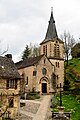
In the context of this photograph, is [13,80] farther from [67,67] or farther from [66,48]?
[66,48]

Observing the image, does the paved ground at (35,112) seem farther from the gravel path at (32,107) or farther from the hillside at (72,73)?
the hillside at (72,73)

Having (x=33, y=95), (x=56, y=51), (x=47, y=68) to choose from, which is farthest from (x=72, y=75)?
(x=33, y=95)

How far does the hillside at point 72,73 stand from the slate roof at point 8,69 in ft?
59.5

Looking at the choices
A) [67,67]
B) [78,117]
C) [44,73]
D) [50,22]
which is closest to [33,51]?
[67,67]

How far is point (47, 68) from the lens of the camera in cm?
5944

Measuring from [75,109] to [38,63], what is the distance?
23740 millimetres

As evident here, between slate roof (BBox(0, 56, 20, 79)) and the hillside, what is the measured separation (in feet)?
59.5

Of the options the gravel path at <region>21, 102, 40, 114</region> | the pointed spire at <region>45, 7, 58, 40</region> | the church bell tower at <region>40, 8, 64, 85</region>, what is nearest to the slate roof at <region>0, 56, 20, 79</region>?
the gravel path at <region>21, 102, 40, 114</region>

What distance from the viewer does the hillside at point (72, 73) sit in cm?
5969

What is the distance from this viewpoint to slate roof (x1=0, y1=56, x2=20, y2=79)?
1483 inches

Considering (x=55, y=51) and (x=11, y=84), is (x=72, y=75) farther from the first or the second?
(x=11, y=84)

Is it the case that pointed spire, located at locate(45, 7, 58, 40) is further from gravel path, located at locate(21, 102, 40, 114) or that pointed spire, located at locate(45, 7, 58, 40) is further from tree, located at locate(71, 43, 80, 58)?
gravel path, located at locate(21, 102, 40, 114)

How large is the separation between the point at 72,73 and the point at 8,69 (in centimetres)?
2896

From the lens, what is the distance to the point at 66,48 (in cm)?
8244
